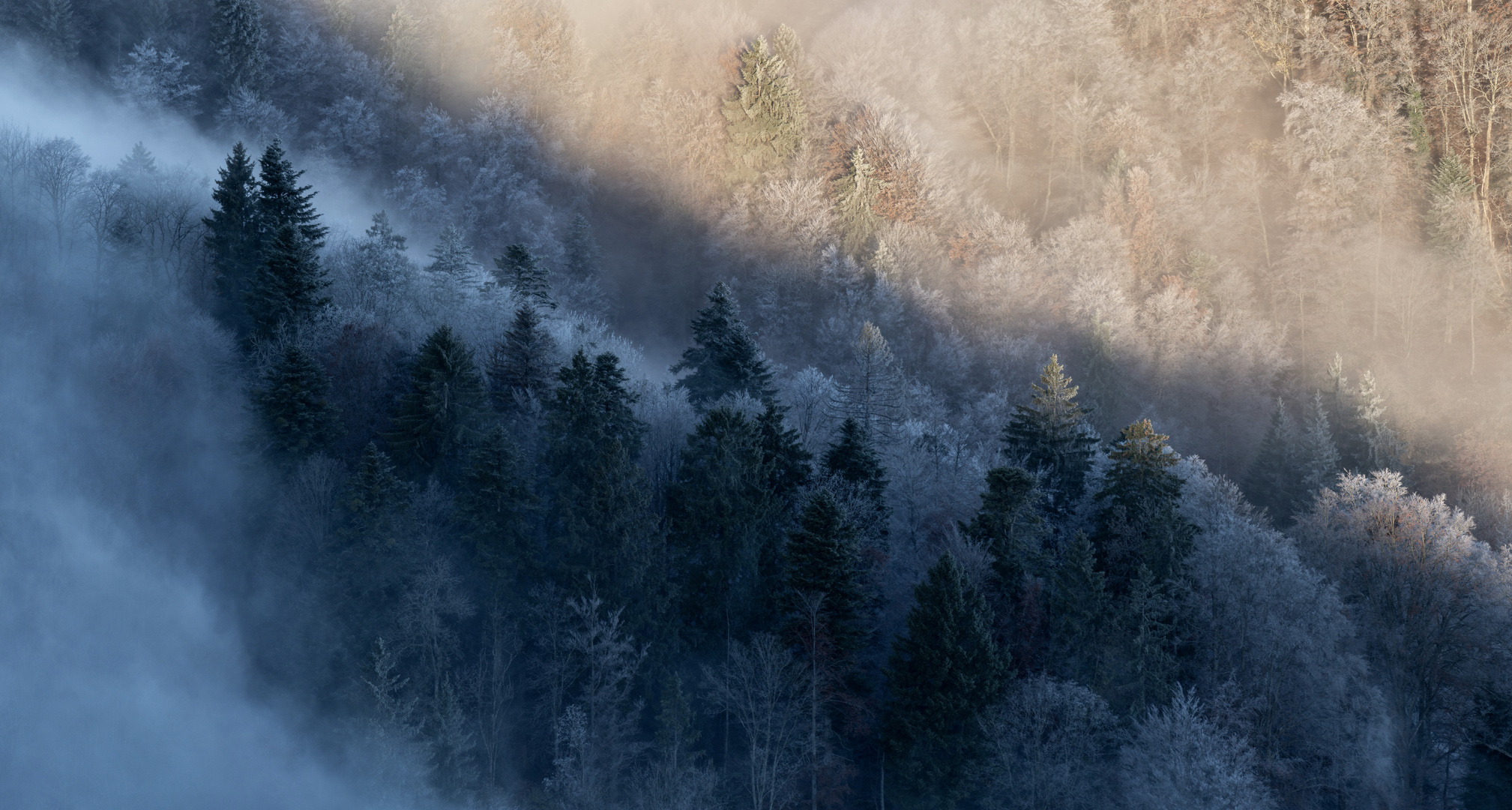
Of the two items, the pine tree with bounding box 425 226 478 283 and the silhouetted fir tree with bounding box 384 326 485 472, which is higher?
the pine tree with bounding box 425 226 478 283

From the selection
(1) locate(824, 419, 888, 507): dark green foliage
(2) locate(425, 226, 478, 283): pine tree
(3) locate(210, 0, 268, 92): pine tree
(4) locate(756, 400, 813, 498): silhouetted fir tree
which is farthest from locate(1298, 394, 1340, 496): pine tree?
(3) locate(210, 0, 268, 92): pine tree

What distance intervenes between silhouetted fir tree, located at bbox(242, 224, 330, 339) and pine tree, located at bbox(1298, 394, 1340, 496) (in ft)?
152

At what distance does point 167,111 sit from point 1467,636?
7543cm

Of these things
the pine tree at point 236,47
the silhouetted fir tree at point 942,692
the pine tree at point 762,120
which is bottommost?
the silhouetted fir tree at point 942,692

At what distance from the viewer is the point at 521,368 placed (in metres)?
42.7

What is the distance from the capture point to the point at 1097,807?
103ft

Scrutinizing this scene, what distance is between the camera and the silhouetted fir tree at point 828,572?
34.7 meters

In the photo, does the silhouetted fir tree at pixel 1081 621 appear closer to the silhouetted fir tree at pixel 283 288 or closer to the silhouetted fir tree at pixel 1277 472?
Answer: the silhouetted fir tree at pixel 1277 472

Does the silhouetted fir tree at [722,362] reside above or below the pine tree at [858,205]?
below

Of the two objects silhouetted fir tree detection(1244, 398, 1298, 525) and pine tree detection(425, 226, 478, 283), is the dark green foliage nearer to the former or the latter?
silhouetted fir tree detection(1244, 398, 1298, 525)

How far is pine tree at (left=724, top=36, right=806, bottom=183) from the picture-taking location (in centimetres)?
7025

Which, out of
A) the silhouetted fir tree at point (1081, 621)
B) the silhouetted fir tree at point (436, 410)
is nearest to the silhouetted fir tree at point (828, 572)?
the silhouetted fir tree at point (1081, 621)

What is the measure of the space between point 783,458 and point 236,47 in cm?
5199

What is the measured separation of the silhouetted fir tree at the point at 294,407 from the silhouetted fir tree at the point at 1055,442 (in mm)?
28479
